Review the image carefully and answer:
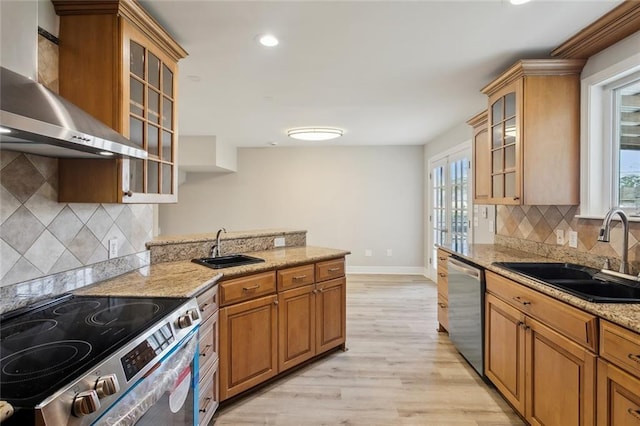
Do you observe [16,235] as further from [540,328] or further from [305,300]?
[540,328]

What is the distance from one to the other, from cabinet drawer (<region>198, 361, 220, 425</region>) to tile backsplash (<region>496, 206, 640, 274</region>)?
2.60 meters

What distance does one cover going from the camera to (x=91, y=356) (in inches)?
40.8

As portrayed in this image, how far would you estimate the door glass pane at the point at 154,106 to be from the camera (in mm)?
1987

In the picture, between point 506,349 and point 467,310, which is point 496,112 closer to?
point 467,310

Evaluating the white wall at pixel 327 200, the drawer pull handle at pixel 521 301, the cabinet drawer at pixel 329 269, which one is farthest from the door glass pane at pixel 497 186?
the white wall at pixel 327 200

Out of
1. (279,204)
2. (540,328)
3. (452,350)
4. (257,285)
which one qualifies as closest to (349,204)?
(279,204)

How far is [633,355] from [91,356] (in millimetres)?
1918

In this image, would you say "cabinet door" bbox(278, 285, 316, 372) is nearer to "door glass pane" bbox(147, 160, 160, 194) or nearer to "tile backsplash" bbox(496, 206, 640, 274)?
"door glass pane" bbox(147, 160, 160, 194)

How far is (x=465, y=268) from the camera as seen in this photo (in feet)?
8.85

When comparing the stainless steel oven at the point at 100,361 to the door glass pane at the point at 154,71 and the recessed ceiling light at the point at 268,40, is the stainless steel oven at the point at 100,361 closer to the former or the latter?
the door glass pane at the point at 154,71

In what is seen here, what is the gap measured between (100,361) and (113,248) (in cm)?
125

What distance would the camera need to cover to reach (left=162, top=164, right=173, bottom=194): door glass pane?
2.12m

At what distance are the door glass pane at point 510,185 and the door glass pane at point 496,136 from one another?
0.33 meters

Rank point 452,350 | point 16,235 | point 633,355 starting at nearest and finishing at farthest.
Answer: point 633,355 → point 16,235 → point 452,350
